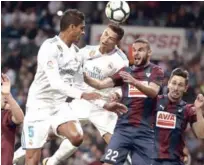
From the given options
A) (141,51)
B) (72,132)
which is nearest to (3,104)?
(72,132)

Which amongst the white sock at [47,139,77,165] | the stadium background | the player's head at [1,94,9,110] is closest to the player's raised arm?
the player's head at [1,94,9,110]

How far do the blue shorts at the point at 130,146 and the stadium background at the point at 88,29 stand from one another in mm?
5539

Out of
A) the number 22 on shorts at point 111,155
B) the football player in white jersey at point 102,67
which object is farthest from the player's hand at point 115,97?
the football player in white jersey at point 102,67

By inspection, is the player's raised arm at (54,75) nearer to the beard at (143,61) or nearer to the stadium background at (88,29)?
the beard at (143,61)

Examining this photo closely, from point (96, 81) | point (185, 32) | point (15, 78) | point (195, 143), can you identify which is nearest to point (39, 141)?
point (96, 81)

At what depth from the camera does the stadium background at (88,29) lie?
1680 centimetres

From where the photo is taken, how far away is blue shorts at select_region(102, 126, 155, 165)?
9922mm

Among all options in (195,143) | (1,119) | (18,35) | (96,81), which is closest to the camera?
(1,119)

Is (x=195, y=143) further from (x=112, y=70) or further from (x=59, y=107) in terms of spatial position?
(x=59, y=107)

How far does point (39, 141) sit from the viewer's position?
9.80 m

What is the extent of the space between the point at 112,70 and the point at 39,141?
1505 millimetres

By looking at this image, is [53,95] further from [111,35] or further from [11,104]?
[111,35]

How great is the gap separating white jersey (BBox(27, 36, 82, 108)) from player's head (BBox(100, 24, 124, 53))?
73 centimetres

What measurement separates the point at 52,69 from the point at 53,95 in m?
0.40
